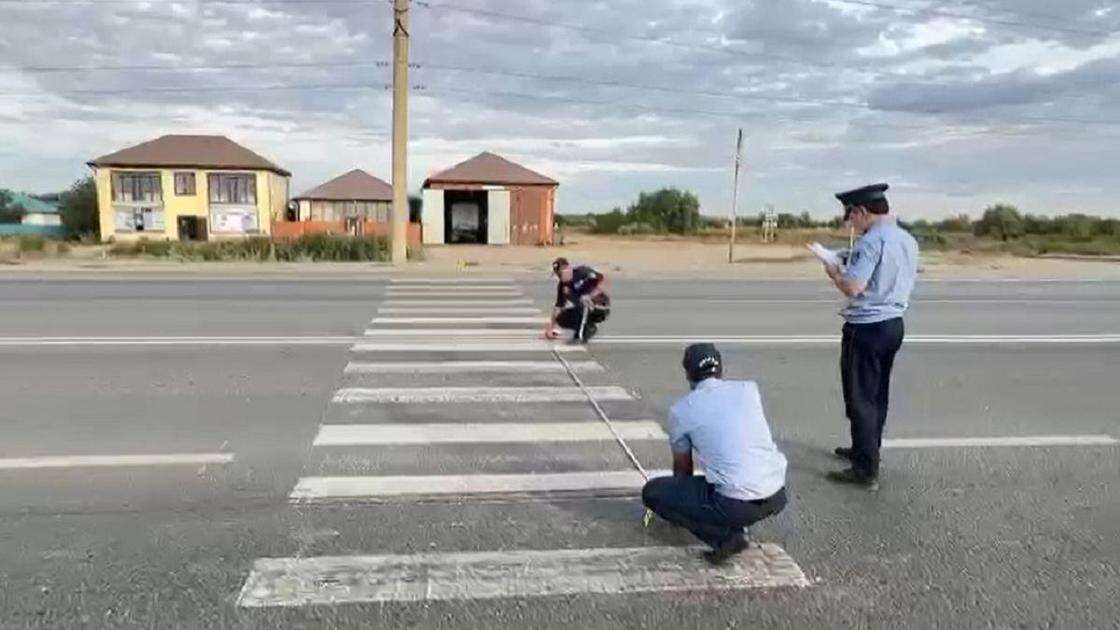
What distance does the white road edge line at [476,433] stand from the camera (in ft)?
16.2

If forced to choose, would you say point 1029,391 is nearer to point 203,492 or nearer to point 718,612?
point 718,612

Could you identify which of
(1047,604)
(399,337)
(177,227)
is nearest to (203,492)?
(1047,604)

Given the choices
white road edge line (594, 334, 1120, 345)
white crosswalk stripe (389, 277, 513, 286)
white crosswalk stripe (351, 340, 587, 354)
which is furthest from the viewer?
white crosswalk stripe (389, 277, 513, 286)

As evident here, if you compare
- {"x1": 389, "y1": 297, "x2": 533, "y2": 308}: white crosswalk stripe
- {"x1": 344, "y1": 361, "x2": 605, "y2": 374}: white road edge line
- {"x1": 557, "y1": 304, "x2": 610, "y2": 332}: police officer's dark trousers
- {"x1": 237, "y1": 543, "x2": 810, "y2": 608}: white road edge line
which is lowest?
{"x1": 237, "y1": 543, "x2": 810, "y2": 608}: white road edge line

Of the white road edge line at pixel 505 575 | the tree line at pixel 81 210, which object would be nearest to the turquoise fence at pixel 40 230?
the tree line at pixel 81 210

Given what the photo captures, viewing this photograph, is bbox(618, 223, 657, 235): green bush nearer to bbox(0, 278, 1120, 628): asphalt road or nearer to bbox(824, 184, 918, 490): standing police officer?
bbox(0, 278, 1120, 628): asphalt road

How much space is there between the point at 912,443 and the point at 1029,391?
2370 millimetres

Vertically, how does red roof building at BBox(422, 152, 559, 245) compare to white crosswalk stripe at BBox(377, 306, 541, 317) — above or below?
above

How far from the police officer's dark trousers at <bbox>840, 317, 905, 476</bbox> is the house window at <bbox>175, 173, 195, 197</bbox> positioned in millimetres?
46249

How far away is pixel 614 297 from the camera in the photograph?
46.7 ft

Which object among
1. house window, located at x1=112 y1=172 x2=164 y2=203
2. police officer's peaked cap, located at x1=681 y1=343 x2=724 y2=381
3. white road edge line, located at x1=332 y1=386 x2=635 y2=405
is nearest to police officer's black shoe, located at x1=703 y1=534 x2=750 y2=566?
police officer's peaked cap, located at x1=681 y1=343 x2=724 y2=381

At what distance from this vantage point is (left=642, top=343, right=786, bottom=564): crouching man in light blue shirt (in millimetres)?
3184

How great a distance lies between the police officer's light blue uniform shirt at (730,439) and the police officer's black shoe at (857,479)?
120 centimetres

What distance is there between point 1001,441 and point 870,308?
1.90m
